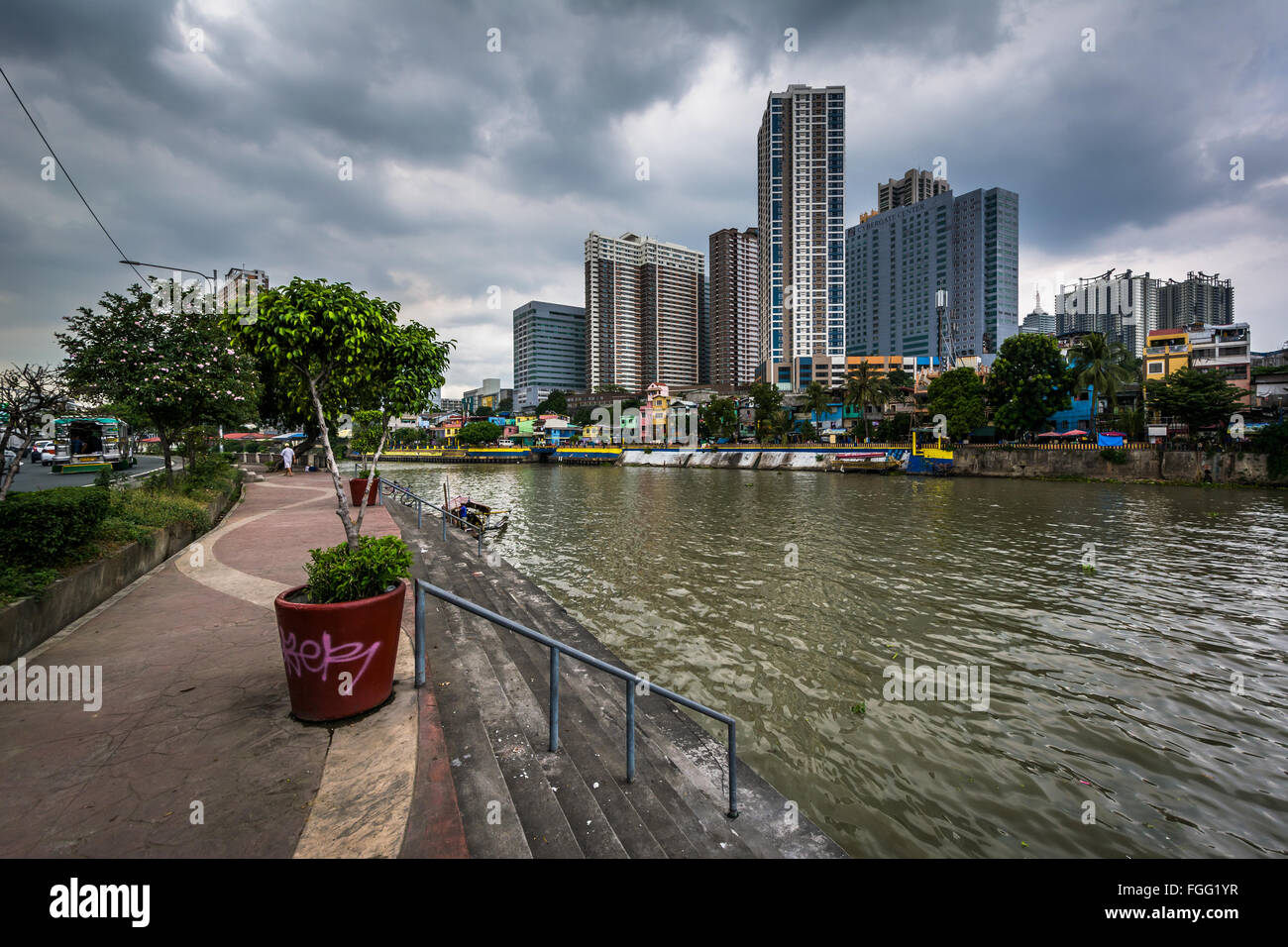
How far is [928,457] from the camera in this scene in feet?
159

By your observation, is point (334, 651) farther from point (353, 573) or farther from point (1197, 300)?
point (1197, 300)

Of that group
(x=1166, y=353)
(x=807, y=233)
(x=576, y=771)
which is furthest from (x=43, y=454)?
(x=807, y=233)

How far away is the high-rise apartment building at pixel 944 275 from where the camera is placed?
147125 mm

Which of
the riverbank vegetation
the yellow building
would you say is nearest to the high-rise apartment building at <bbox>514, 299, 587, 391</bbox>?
the yellow building

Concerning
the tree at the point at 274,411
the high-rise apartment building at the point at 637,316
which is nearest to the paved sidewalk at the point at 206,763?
the tree at the point at 274,411

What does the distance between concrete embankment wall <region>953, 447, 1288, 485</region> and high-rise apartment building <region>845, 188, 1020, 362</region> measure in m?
111

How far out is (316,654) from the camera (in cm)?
394

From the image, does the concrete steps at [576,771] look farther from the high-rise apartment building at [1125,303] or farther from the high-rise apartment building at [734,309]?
the high-rise apartment building at [1125,303]

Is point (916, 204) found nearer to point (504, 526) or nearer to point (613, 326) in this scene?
point (613, 326)

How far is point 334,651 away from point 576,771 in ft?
6.97

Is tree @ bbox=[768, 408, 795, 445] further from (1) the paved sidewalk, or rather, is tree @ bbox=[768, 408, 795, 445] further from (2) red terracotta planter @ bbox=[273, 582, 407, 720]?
(2) red terracotta planter @ bbox=[273, 582, 407, 720]

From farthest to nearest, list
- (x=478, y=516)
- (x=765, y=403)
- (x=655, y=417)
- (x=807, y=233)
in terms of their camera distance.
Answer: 1. (x=807, y=233)
2. (x=655, y=417)
3. (x=765, y=403)
4. (x=478, y=516)
